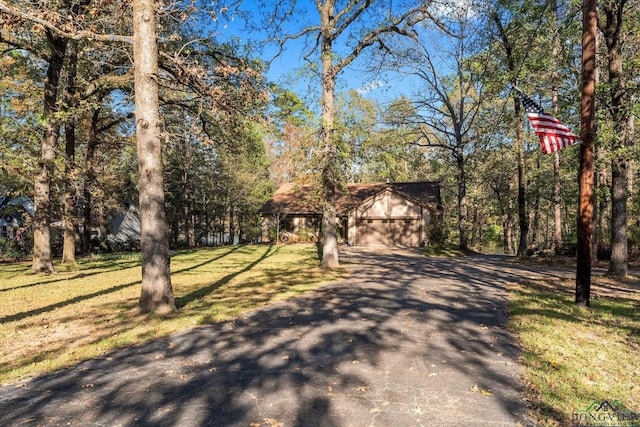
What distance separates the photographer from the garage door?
30312 millimetres

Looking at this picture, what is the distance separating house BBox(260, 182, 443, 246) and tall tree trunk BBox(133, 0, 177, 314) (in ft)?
68.9

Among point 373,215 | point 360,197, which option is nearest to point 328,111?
point 373,215

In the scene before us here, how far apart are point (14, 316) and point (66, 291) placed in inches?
117

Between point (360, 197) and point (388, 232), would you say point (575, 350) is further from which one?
point (360, 197)

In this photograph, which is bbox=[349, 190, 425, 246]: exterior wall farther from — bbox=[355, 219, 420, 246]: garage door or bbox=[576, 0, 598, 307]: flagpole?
bbox=[576, 0, 598, 307]: flagpole

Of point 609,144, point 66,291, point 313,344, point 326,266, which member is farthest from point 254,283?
point 609,144

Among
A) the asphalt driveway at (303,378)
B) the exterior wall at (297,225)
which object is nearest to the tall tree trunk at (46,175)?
the asphalt driveway at (303,378)

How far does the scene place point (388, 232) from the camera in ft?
102

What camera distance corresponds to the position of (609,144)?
1358 centimetres

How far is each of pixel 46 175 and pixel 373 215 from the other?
23.1 m

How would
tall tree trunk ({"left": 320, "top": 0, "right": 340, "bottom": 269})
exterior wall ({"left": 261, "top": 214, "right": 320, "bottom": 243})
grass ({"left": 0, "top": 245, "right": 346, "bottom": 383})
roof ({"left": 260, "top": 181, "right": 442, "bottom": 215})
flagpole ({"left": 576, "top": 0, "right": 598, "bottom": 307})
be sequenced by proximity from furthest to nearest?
exterior wall ({"left": 261, "top": 214, "right": 320, "bottom": 243}), roof ({"left": 260, "top": 181, "right": 442, "bottom": 215}), tall tree trunk ({"left": 320, "top": 0, "right": 340, "bottom": 269}), flagpole ({"left": 576, "top": 0, "right": 598, "bottom": 307}), grass ({"left": 0, "top": 245, "right": 346, "bottom": 383})

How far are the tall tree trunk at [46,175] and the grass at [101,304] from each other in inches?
39.3

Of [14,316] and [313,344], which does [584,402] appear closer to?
[313,344]

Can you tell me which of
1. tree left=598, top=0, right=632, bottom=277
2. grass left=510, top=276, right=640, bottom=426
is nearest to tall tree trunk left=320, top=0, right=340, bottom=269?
grass left=510, top=276, right=640, bottom=426
